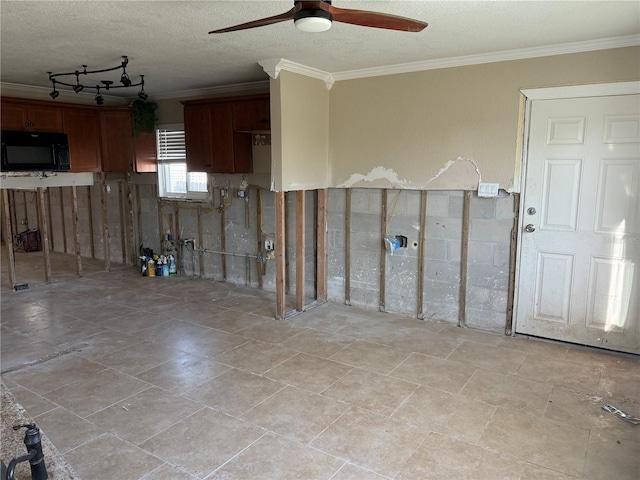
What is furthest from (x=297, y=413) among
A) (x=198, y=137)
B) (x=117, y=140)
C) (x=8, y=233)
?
(x=117, y=140)

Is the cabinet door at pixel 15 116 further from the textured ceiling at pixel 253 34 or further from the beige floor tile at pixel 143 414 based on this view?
the beige floor tile at pixel 143 414

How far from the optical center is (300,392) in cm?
330

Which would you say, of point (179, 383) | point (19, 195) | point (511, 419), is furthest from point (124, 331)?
point (19, 195)

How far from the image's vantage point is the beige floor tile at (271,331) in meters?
4.32

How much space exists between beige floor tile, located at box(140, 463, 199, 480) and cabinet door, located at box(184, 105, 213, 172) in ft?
12.9

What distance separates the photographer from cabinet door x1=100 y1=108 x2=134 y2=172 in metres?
6.45

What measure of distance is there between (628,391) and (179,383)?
329 cm

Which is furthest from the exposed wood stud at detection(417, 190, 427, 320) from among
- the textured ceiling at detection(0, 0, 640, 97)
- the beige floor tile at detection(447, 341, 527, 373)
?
the textured ceiling at detection(0, 0, 640, 97)

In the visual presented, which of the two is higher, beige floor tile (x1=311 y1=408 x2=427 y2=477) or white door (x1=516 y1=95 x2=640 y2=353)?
white door (x1=516 y1=95 x2=640 y2=353)

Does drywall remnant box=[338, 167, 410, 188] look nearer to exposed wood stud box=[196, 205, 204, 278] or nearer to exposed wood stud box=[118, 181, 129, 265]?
exposed wood stud box=[196, 205, 204, 278]

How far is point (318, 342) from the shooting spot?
4.22 metres

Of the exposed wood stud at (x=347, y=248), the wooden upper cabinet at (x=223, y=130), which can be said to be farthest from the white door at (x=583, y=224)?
the wooden upper cabinet at (x=223, y=130)

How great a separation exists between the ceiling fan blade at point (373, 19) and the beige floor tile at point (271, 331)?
2.87m

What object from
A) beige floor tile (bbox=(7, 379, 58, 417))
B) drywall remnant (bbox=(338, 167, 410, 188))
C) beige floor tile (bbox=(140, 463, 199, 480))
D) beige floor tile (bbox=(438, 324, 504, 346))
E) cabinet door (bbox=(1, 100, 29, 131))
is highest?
cabinet door (bbox=(1, 100, 29, 131))
